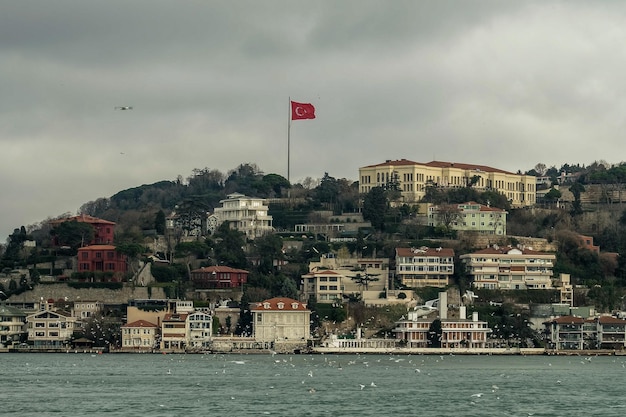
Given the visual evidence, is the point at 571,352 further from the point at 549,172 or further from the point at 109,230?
the point at 549,172

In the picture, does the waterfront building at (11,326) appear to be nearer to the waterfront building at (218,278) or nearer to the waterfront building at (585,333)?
the waterfront building at (218,278)

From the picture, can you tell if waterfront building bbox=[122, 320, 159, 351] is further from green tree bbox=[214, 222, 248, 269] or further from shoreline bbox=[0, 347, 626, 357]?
green tree bbox=[214, 222, 248, 269]

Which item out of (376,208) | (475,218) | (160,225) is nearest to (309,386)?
(160,225)

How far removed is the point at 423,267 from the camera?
10831cm

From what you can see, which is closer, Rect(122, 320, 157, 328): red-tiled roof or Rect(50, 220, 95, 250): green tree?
Rect(122, 320, 157, 328): red-tiled roof

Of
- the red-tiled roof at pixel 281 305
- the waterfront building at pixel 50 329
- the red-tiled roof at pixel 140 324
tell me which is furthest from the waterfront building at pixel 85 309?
the red-tiled roof at pixel 281 305

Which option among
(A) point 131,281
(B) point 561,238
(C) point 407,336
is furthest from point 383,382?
(B) point 561,238

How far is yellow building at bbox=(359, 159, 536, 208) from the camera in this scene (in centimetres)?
12612

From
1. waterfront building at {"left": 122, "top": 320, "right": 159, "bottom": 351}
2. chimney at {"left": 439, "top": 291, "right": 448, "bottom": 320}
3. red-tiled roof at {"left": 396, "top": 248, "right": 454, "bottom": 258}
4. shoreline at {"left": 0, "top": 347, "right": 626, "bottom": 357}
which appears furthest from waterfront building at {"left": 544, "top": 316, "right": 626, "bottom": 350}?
waterfront building at {"left": 122, "top": 320, "right": 159, "bottom": 351}

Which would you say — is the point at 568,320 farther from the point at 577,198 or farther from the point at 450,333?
the point at 577,198

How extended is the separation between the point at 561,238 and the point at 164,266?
27.8 meters

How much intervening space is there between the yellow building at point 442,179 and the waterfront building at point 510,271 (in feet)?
52.1

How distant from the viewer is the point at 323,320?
103 meters

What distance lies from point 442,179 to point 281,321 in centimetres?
3247
